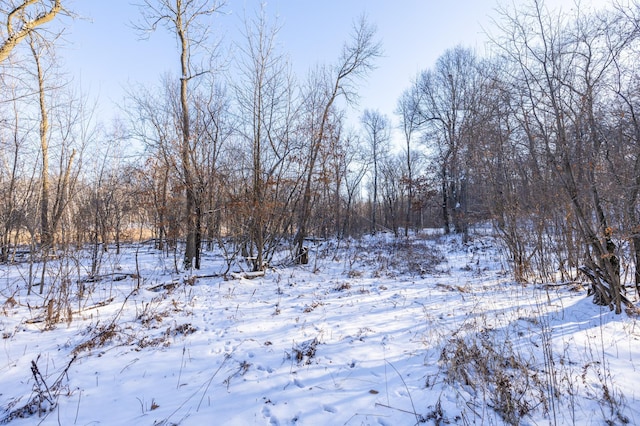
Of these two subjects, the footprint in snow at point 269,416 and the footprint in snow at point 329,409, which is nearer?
the footprint in snow at point 269,416

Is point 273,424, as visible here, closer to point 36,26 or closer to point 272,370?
point 272,370

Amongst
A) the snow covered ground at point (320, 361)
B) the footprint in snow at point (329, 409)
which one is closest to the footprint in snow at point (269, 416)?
the snow covered ground at point (320, 361)

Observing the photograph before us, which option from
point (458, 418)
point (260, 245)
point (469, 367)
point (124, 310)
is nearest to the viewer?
point (458, 418)

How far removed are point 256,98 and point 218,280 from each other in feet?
19.4

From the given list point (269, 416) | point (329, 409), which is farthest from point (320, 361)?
point (269, 416)

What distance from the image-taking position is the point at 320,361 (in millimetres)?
3525

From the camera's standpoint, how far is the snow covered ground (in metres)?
2.55

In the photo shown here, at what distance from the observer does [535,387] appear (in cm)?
277

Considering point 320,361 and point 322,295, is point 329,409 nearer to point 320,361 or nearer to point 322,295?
point 320,361

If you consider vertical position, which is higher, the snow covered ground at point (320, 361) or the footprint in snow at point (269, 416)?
the snow covered ground at point (320, 361)

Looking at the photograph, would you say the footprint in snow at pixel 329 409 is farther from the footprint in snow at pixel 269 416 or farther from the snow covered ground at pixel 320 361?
the footprint in snow at pixel 269 416

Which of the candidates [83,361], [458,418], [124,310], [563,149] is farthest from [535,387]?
[124,310]

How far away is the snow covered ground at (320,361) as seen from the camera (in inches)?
100

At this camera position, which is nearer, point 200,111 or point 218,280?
point 218,280
